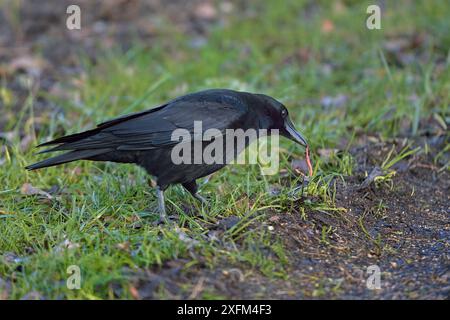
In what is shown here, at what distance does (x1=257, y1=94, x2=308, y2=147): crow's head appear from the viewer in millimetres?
4727

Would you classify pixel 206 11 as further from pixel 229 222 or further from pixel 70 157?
pixel 229 222

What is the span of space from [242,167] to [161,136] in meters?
0.95

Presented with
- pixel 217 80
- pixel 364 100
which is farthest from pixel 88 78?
pixel 364 100

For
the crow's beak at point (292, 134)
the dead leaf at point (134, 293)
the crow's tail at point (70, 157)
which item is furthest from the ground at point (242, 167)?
the crow's tail at point (70, 157)

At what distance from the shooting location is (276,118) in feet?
15.6

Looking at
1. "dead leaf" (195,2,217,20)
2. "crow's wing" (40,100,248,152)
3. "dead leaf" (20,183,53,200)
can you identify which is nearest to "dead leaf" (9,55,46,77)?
"dead leaf" (195,2,217,20)

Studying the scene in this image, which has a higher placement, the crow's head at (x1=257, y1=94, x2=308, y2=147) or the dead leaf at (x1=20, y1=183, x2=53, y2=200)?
the crow's head at (x1=257, y1=94, x2=308, y2=147)

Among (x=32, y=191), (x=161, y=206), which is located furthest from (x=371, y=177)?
(x=32, y=191)

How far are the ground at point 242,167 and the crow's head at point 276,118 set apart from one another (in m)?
0.25

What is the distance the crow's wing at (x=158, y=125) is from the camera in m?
4.39

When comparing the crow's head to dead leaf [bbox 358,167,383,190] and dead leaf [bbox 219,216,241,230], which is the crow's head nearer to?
dead leaf [bbox 358,167,383,190]
